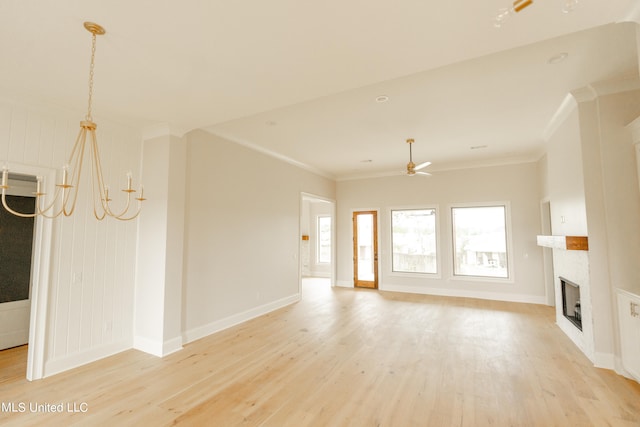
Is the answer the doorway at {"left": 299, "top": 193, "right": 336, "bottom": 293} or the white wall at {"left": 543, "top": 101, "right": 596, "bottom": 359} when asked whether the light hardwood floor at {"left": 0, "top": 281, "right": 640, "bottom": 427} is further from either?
the doorway at {"left": 299, "top": 193, "right": 336, "bottom": 293}

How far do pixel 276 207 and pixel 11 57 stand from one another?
419 centimetres

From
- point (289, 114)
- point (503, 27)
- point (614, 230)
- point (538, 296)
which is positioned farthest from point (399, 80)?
point (538, 296)

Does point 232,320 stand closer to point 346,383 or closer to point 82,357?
point 82,357

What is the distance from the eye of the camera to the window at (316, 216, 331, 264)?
1057 cm

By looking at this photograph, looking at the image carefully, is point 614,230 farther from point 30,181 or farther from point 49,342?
point 30,181

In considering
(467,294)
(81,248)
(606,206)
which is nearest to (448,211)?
(467,294)

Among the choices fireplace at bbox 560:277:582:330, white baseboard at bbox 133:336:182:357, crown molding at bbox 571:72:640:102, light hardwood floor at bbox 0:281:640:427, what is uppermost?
crown molding at bbox 571:72:640:102

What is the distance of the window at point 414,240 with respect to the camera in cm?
740

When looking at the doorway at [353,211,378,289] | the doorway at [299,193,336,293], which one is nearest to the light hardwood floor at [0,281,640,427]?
the doorway at [353,211,378,289]

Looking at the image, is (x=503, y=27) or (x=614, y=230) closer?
(x=503, y=27)

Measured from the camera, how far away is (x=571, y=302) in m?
4.27

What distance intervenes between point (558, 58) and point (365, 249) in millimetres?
6079

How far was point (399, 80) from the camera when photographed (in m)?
3.16

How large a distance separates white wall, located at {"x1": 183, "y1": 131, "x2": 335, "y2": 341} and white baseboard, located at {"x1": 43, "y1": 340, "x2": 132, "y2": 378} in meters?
0.79
